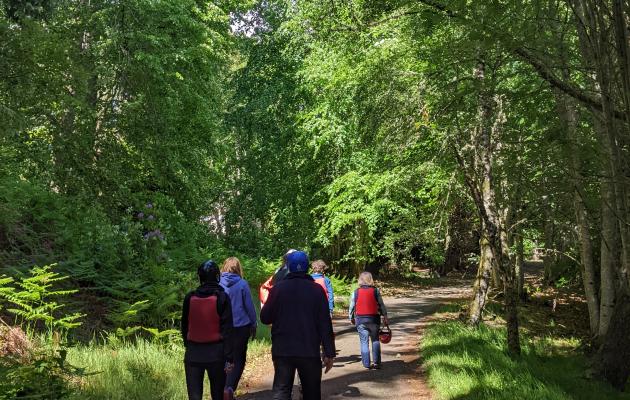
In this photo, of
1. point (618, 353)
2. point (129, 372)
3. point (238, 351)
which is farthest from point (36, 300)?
point (618, 353)

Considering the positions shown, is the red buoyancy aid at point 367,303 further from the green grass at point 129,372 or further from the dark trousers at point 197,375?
the dark trousers at point 197,375

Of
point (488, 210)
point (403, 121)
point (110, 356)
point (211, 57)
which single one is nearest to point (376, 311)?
point (488, 210)

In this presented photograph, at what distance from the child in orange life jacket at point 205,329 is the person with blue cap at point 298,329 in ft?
1.91

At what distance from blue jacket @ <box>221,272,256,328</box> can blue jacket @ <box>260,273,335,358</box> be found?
1.85 meters

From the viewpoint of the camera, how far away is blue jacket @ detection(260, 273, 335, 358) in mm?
5105

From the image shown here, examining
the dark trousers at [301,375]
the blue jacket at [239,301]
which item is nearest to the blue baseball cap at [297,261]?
the dark trousers at [301,375]

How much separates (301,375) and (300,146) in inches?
792

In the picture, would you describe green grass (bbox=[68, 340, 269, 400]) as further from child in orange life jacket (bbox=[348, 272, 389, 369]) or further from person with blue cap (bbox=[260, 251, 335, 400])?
child in orange life jacket (bbox=[348, 272, 389, 369])

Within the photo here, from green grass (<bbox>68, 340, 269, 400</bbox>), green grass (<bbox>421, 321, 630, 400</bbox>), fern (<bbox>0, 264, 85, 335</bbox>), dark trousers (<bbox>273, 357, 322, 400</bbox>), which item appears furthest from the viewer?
fern (<bbox>0, 264, 85, 335</bbox>)

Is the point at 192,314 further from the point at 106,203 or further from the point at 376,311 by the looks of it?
the point at 106,203

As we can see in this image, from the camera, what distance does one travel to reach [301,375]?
5.13 metres

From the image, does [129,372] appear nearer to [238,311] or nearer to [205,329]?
[238,311]

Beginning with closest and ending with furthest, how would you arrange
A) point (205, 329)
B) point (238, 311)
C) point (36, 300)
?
point (205, 329)
point (238, 311)
point (36, 300)

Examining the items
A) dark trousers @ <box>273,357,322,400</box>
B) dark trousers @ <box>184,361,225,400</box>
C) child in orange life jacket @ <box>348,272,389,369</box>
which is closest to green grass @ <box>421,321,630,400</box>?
child in orange life jacket @ <box>348,272,389,369</box>
